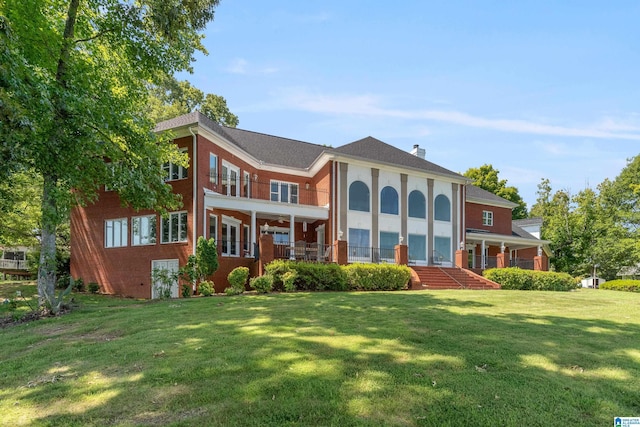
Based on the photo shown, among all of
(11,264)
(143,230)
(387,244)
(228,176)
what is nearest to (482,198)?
(387,244)

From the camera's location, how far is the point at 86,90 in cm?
1123

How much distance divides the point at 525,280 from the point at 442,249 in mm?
5203

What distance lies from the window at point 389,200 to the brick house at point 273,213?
0.25 feet

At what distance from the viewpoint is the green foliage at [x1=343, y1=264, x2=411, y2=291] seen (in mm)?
16391

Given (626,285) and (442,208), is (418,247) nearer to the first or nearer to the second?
(442,208)

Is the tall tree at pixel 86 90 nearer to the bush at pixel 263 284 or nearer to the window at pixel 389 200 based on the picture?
the bush at pixel 263 284

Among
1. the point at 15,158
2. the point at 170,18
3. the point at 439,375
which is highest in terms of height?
the point at 170,18

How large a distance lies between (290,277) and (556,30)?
11799 millimetres

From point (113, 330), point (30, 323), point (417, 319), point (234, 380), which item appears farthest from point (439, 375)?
point (30, 323)

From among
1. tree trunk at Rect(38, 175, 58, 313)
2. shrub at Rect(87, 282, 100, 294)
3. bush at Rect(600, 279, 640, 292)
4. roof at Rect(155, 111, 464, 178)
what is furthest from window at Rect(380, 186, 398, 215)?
bush at Rect(600, 279, 640, 292)

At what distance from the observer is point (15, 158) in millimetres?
7656

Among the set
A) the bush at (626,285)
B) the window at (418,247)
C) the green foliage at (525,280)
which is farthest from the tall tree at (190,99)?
the bush at (626,285)

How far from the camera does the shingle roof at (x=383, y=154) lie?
22547 millimetres

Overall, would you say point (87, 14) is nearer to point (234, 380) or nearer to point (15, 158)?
point (15, 158)
